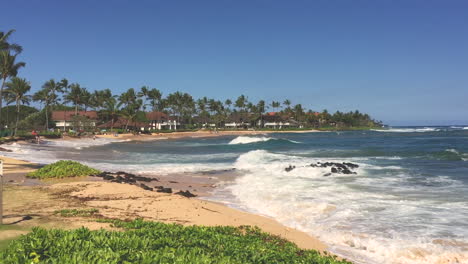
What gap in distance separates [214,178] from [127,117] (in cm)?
7598

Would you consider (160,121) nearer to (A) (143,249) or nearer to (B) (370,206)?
(B) (370,206)

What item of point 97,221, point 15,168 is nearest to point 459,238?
→ point 97,221

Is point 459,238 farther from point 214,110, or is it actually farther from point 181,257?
point 214,110

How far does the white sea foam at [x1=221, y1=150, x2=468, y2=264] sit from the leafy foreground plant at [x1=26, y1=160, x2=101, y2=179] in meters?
7.08

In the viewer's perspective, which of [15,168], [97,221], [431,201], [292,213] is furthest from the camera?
[15,168]

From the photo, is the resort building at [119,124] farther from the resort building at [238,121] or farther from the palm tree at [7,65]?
the palm tree at [7,65]

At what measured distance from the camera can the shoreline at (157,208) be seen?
835 cm

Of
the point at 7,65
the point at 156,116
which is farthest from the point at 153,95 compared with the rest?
the point at 7,65

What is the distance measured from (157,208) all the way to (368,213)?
605 cm

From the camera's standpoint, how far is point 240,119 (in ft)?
433

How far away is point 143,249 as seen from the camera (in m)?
4.54

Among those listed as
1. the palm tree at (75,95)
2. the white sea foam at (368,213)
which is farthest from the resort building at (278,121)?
the white sea foam at (368,213)

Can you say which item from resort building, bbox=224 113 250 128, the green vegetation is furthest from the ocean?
resort building, bbox=224 113 250 128

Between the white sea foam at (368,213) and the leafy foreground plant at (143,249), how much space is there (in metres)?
2.03
